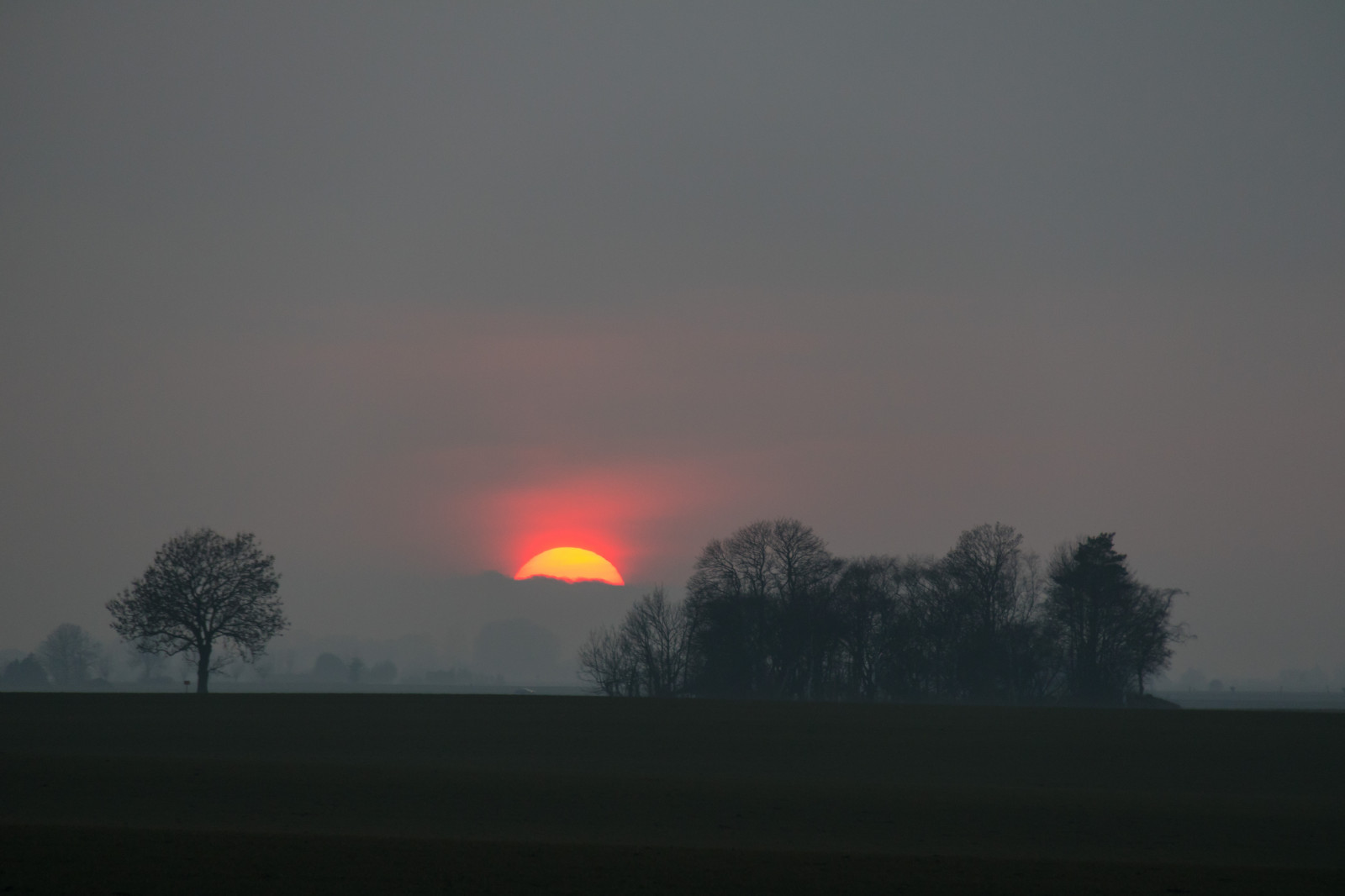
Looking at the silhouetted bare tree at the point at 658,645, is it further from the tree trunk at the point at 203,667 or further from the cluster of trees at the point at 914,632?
the tree trunk at the point at 203,667

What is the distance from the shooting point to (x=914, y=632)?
3142 inches

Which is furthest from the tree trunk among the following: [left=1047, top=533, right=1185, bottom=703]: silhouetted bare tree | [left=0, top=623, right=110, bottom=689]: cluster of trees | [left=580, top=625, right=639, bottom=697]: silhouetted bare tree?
[left=0, top=623, right=110, bottom=689]: cluster of trees

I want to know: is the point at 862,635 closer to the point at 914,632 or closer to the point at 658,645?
the point at 914,632

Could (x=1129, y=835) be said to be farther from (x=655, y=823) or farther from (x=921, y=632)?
(x=921, y=632)

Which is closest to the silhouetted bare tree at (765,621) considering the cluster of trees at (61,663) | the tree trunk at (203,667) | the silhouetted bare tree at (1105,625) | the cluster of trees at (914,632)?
the cluster of trees at (914,632)

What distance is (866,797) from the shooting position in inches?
1133

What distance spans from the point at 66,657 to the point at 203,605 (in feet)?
486

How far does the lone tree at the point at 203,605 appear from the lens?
62094 mm

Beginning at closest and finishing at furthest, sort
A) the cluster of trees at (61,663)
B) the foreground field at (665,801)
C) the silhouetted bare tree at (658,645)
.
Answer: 1. the foreground field at (665,801)
2. the silhouetted bare tree at (658,645)
3. the cluster of trees at (61,663)

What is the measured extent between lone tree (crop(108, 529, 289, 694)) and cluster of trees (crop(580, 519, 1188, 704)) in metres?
34.3

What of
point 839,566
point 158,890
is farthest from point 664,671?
point 158,890

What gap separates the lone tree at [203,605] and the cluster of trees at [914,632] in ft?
113

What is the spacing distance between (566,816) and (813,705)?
92.4 feet

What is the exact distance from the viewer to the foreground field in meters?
19.9
